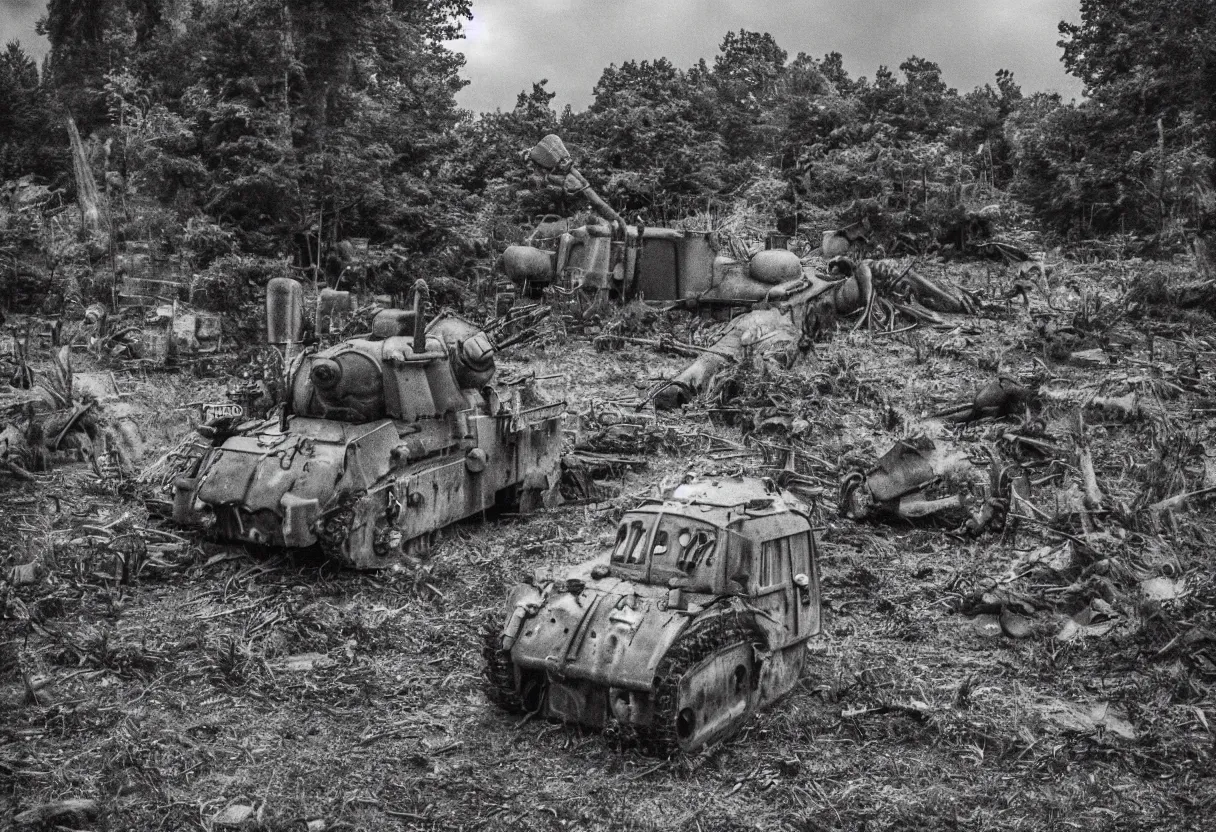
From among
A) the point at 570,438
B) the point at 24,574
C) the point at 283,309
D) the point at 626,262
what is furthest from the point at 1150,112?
the point at 24,574

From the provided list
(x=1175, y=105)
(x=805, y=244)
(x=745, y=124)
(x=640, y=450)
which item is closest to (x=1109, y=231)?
(x=1175, y=105)

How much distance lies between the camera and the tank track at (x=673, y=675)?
7301 millimetres

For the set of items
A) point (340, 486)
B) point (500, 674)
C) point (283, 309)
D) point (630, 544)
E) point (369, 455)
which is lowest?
point (500, 674)

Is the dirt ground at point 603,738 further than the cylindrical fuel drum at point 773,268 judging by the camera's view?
No

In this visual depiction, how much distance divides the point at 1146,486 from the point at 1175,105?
61.6ft

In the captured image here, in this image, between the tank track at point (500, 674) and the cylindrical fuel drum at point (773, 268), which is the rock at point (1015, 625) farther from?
the cylindrical fuel drum at point (773, 268)

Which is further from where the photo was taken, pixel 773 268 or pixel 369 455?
pixel 773 268

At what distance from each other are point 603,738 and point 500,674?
0.93 metres

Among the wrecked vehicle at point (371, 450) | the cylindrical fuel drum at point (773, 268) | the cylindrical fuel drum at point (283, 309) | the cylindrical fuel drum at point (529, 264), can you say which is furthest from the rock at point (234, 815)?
the cylindrical fuel drum at point (529, 264)

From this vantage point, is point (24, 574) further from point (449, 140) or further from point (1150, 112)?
point (1150, 112)

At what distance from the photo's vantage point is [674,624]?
7582 millimetres

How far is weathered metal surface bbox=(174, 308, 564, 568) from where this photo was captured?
1111cm

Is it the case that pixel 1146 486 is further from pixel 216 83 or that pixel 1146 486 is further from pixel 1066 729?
pixel 216 83

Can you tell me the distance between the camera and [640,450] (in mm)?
16359
